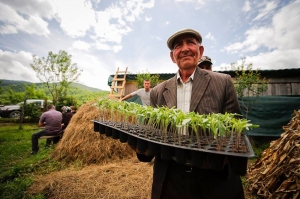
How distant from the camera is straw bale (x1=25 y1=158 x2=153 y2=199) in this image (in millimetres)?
4012

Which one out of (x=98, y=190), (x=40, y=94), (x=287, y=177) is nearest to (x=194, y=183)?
(x=287, y=177)

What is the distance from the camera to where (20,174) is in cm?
537

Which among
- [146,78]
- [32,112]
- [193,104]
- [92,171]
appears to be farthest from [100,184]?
[32,112]

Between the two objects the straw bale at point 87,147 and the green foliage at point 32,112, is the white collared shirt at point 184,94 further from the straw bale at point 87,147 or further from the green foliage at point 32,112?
the green foliage at point 32,112

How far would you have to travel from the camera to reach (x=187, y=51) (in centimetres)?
200

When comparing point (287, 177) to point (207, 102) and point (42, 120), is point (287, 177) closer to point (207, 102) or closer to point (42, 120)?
point (207, 102)

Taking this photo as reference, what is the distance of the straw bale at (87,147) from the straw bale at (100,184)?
807 mm

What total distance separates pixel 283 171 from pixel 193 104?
2.75 m

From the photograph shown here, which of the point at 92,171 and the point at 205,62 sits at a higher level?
the point at 205,62

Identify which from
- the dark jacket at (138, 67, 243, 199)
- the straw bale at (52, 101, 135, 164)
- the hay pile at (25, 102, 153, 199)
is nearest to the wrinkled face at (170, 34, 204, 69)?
the dark jacket at (138, 67, 243, 199)

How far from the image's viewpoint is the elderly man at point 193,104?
1578 millimetres

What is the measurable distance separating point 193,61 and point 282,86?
10.7 meters

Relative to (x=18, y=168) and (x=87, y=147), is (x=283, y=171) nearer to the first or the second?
(x=87, y=147)

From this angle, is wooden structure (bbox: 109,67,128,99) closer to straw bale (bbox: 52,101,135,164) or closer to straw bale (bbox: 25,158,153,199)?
straw bale (bbox: 52,101,135,164)
